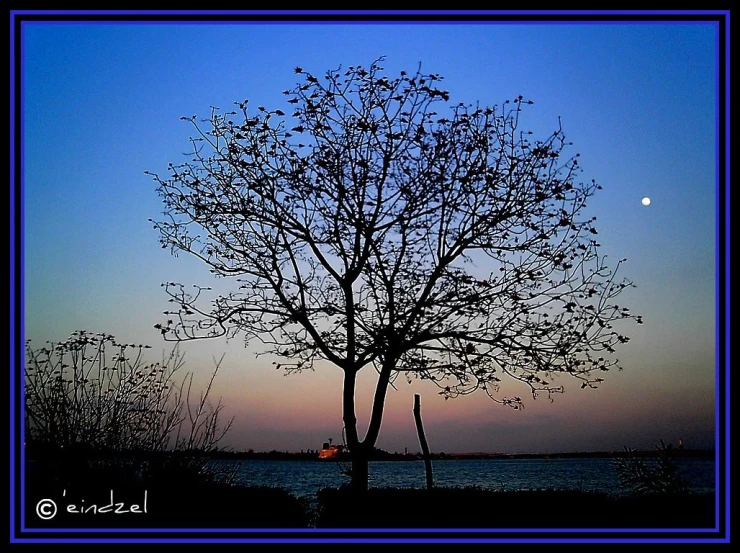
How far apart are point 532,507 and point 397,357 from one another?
66.4 inches

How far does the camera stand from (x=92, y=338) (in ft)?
20.6

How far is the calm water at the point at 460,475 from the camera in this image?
6.65m

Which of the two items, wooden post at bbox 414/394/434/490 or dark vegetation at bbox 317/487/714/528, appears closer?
dark vegetation at bbox 317/487/714/528

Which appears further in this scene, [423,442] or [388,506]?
[423,442]

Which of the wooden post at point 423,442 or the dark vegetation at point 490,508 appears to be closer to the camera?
the dark vegetation at point 490,508

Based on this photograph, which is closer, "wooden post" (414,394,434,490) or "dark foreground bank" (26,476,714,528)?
"dark foreground bank" (26,476,714,528)

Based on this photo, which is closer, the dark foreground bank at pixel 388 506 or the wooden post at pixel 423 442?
the dark foreground bank at pixel 388 506

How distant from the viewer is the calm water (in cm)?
665

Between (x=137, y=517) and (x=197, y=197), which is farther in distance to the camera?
(x=197, y=197)

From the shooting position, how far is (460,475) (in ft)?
24.5

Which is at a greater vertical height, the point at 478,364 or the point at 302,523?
the point at 478,364
